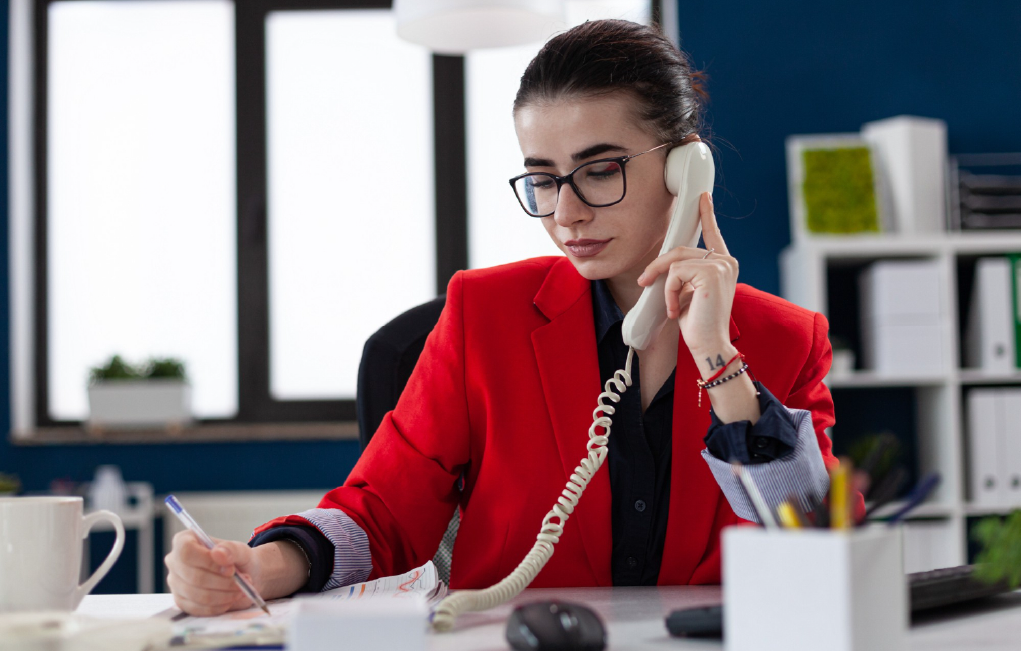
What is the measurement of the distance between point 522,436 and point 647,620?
0.45 metres

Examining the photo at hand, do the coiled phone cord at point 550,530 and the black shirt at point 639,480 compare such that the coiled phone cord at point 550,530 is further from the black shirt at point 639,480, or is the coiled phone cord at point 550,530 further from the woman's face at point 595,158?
the woman's face at point 595,158

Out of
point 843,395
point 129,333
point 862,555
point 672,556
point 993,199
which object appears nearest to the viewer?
point 862,555

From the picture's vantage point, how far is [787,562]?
539mm

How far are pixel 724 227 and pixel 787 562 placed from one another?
2927mm

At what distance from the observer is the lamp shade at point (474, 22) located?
183 cm

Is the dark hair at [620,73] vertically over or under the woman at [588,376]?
over

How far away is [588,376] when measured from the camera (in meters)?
1.25

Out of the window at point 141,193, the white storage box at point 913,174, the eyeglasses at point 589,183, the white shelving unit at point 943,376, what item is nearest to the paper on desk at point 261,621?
the eyeglasses at point 589,183

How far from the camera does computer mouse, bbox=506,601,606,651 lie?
0.65m

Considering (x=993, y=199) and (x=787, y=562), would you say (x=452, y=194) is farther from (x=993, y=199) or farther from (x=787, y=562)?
(x=787, y=562)

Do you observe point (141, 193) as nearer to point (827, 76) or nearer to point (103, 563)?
point (827, 76)

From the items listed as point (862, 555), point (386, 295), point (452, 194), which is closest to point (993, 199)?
point (452, 194)

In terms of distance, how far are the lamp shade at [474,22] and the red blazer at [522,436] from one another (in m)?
0.76

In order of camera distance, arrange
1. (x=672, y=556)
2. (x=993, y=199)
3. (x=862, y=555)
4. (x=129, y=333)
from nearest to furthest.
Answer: (x=862, y=555)
(x=672, y=556)
(x=993, y=199)
(x=129, y=333)
